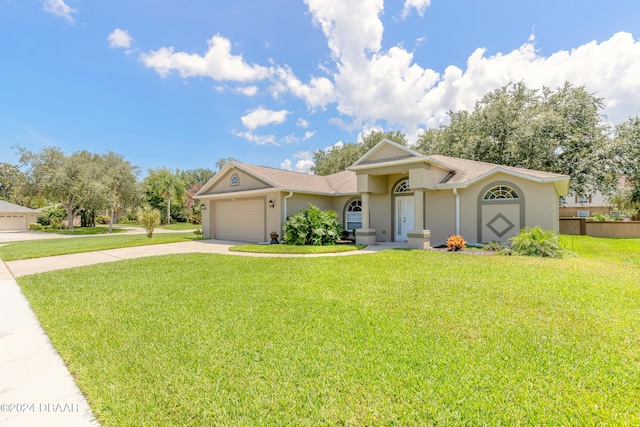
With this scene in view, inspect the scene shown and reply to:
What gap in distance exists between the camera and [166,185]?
37969mm

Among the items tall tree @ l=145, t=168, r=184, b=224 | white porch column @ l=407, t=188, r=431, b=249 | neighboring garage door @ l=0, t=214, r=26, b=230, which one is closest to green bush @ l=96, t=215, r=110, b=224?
neighboring garage door @ l=0, t=214, r=26, b=230

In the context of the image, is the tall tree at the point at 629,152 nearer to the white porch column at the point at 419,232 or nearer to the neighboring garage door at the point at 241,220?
the white porch column at the point at 419,232

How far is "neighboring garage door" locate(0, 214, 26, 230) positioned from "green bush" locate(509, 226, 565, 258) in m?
48.5

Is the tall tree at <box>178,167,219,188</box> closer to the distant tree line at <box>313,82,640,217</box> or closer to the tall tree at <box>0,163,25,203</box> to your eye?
the tall tree at <box>0,163,25,203</box>

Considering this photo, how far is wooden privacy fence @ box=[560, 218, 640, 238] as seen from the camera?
18.1m

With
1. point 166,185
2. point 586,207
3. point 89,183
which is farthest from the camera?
point 166,185

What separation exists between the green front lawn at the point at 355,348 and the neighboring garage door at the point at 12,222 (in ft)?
128

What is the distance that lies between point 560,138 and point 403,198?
49.7 ft

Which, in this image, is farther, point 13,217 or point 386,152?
point 13,217

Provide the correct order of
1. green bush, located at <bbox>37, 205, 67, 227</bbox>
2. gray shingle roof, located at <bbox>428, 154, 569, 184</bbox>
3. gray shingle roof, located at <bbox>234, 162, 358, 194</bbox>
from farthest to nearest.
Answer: green bush, located at <bbox>37, 205, 67, 227</bbox>
gray shingle roof, located at <bbox>234, 162, 358, 194</bbox>
gray shingle roof, located at <bbox>428, 154, 569, 184</bbox>

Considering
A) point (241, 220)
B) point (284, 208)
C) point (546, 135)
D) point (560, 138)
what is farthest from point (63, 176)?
point (560, 138)

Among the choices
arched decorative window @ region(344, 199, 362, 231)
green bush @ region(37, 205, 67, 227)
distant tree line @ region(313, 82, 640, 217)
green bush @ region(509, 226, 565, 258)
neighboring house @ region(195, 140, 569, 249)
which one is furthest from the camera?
green bush @ region(37, 205, 67, 227)

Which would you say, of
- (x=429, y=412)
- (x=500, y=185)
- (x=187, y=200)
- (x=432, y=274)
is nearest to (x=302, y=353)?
(x=429, y=412)

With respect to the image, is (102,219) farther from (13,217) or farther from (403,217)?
(403,217)
